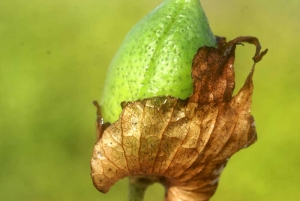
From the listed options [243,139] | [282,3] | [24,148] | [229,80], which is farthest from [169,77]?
[282,3]

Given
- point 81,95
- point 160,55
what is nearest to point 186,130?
point 160,55

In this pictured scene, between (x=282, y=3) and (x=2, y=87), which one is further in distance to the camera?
(x=282, y=3)

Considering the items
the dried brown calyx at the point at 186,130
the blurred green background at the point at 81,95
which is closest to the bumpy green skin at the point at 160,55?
the dried brown calyx at the point at 186,130

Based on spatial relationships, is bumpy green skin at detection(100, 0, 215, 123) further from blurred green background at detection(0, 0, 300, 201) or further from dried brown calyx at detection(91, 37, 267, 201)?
blurred green background at detection(0, 0, 300, 201)

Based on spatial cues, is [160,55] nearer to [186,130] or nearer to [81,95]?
[186,130]

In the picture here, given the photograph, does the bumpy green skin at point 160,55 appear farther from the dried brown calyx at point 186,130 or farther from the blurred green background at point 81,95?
the blurred green background at point 81,95

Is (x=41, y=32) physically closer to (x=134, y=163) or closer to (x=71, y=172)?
(x=71, y=172)
